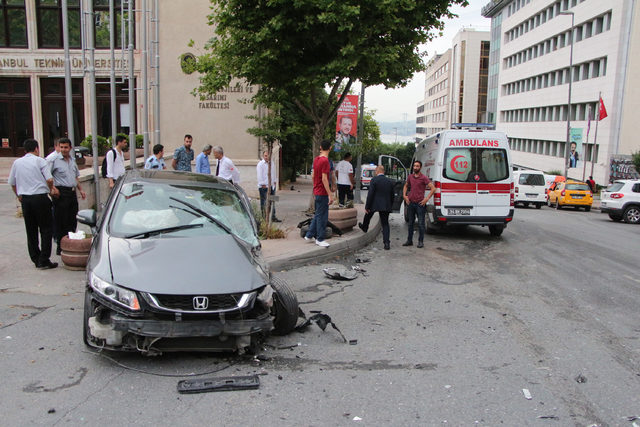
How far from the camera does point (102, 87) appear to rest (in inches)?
945

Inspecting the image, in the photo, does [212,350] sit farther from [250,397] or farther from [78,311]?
[78,311]

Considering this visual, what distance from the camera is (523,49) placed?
64.4 m

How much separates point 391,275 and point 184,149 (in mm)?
5757

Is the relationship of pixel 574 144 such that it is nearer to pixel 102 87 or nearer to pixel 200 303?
pixel 102 87

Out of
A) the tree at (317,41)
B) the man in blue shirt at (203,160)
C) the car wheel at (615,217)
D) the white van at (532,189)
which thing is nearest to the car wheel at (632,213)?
the car wheel at (615,217)

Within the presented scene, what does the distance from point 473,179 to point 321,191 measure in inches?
177

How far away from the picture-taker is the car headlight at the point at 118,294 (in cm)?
438

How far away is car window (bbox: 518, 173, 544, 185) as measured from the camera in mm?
29000

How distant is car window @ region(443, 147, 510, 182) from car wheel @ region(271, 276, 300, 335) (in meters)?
7.95

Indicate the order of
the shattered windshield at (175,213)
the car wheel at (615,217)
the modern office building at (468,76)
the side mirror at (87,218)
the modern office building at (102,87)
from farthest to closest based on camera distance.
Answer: the modern office building at (468,76)
the car wheel at (615,217)
the modern office building at (102,87)
the side mirror at (87,218)
the shattered windshield at (175,213)

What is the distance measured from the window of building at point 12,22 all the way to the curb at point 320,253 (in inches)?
808

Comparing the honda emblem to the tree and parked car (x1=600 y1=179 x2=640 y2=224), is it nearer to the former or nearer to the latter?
the tree

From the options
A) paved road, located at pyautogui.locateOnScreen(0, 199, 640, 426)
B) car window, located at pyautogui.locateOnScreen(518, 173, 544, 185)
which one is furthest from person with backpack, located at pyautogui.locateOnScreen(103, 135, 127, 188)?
car window, located at pyautogui.locateOnScreen(518, 173, 544, 185)

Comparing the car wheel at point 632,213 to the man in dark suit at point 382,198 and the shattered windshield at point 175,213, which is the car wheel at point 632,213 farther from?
the shattered windshield at point 175,213
